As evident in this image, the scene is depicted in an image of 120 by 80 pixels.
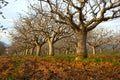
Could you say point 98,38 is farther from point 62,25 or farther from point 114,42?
point 62,25

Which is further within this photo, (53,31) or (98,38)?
(98,38)

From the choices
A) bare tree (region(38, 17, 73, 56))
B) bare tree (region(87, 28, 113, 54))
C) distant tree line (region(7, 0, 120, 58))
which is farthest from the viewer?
bare tree (region(87, 28, 113, 54))

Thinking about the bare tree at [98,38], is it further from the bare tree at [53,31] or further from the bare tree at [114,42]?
the bare tree at [53,31]

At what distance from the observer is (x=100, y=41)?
215 ft

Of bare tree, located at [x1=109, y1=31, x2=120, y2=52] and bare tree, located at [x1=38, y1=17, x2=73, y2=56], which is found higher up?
bare tree, located at [x1=109, y1=31, x2=120, y2=52]

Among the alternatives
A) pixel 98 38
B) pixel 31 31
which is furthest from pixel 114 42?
pixel 31 31

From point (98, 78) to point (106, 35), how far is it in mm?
65653

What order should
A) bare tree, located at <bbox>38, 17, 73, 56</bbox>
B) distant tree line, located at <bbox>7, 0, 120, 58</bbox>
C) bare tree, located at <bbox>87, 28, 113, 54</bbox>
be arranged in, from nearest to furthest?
distant tree line, located at <bbox>7, 0, 120, 58</bbox>, bare tree, located at <bbox>38, 17, 73, 56</bbox>, bare tree, located at <bbox>87, 28, 113, 54</bbox>

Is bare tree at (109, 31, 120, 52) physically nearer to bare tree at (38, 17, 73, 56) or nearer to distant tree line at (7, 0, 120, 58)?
distant tree line at (7, 0, 120, 58)

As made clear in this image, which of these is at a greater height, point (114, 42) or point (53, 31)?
point (114, 42)

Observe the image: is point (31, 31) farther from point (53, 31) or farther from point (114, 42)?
point (114, 42)

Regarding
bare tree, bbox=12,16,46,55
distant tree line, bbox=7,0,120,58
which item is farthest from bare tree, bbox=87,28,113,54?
bare tree, bbox=12,16,46,55

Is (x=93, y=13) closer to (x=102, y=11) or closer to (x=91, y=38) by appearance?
(x=102, y=11)

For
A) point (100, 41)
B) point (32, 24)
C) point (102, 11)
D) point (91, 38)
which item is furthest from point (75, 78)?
point (91, 38)
